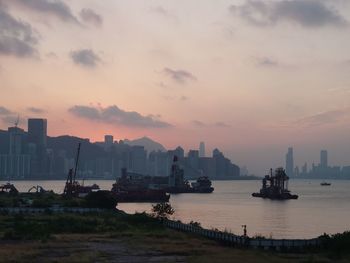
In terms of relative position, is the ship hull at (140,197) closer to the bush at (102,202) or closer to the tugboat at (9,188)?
the tugboat at (9,188)

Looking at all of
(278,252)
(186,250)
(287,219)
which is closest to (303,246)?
(278,252)

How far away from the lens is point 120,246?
47.9 meters

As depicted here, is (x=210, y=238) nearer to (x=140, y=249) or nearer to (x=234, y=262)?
(x=140, y=249)

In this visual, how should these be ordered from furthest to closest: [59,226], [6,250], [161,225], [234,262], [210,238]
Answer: [161,225], [59,226], [210,238], [6,250], [234,262]

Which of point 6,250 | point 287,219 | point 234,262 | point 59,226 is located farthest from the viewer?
point 287,219

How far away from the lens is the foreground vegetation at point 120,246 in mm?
40625

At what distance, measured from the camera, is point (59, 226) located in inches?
2478

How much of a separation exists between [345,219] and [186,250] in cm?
7750

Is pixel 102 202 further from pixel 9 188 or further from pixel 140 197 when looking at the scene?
pixel 140 197

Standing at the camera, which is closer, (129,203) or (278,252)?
(278,252)

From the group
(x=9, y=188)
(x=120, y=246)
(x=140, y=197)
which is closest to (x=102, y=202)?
(x=120, y=246)

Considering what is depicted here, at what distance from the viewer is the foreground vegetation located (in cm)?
4062

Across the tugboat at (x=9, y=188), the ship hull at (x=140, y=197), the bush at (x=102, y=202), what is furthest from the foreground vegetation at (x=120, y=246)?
the ship hull at (x=140, y=197)

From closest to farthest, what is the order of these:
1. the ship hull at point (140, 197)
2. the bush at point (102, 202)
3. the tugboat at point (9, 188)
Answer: the bush at point (102, 202) → the tugboat at point (9, 188) → the ship hull at point (140, 197)
